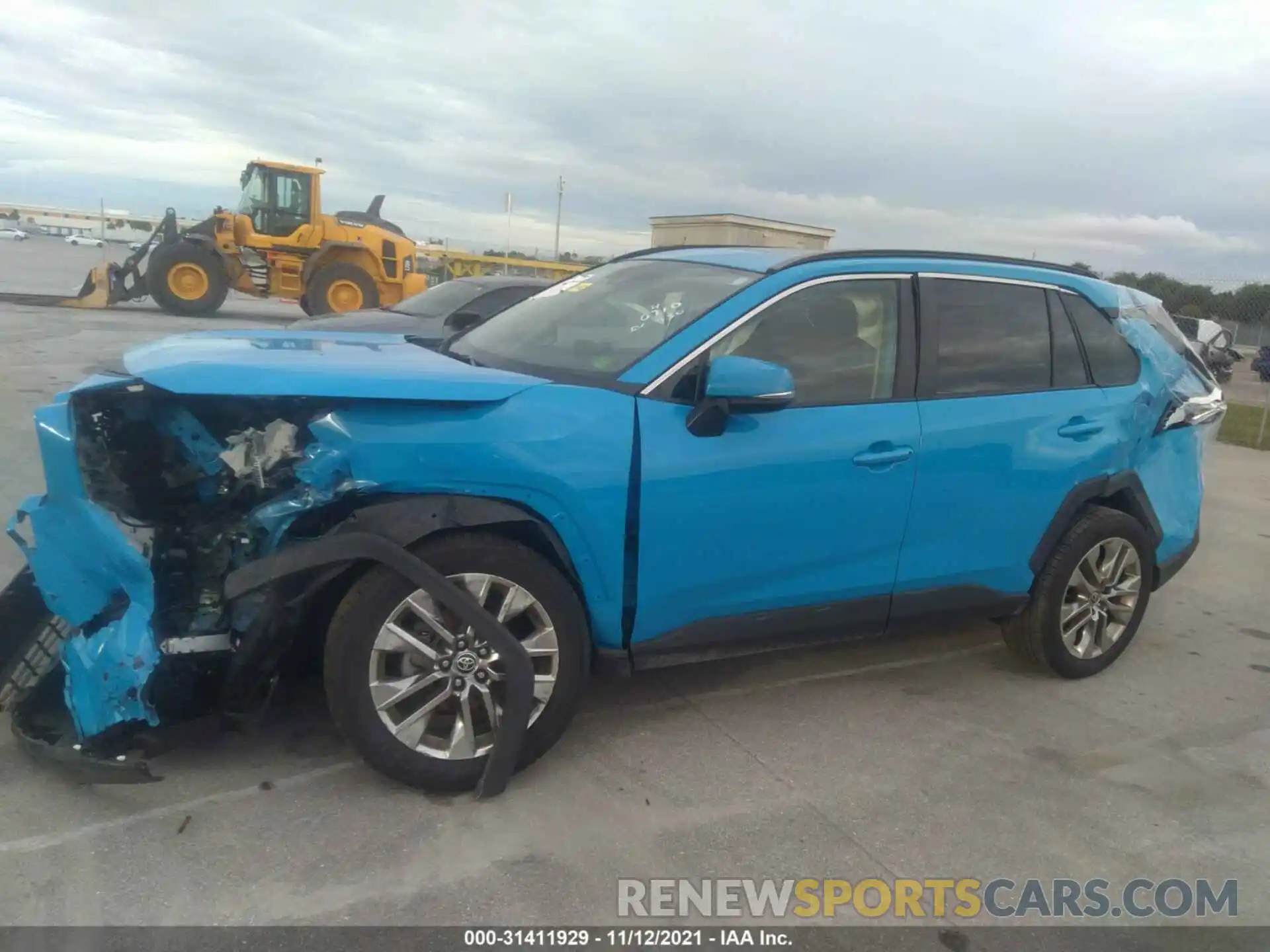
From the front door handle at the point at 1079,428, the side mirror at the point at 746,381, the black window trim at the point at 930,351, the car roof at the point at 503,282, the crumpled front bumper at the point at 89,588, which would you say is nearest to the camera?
the crumpled front bumper at the point at 89,588

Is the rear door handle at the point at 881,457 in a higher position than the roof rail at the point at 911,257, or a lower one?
lower

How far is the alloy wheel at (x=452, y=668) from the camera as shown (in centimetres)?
297

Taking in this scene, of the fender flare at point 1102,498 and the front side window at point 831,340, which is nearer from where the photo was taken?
the front side window at point 831,340

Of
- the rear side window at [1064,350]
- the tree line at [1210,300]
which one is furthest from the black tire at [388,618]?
the tree line at [1210,300]

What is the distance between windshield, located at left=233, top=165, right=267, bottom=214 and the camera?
1905cm

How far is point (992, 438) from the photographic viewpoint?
3.88 meters

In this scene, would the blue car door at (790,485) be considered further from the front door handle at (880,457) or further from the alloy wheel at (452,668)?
the alloy wheel at (452,668)

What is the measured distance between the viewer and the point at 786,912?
2.71m

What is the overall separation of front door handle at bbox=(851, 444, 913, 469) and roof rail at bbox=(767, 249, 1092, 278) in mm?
762

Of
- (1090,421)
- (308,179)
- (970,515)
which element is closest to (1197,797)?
(970,515)

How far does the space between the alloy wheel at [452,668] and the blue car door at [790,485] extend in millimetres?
398

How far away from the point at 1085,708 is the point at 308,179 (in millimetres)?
18446

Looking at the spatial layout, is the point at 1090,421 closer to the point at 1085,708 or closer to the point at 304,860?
the point at 1085,708

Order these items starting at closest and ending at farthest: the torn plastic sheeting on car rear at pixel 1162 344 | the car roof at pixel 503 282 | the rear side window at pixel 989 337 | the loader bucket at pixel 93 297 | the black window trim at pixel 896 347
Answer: the black window trim at pixel 896 347 < the rear side window at pixel 989 337 < the torn plastic sheeting on car rear at pixel 1162 344 < the car roof at pixel 503 282 < the loader bucket at pixel 93 297
